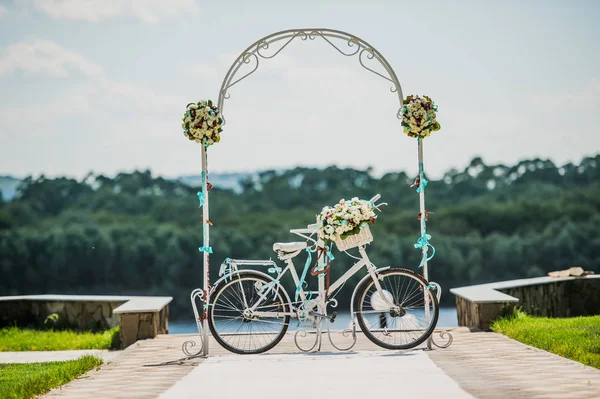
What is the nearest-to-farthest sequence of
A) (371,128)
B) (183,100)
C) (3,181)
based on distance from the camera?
(183,100), (3,181), (371,128)

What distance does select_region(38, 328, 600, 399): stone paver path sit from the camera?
584cm

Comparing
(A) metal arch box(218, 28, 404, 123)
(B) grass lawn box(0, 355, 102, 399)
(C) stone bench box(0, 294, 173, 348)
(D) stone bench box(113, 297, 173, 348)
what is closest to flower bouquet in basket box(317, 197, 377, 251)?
(A) metal arch box(218, 28, 404, 123)

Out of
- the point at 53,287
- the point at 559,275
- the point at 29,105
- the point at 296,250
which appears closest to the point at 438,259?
the point at 53,287

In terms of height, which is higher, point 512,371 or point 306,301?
point 306,301

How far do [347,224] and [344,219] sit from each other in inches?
2.0

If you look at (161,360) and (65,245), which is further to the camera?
(65,245)

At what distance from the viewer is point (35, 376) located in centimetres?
679

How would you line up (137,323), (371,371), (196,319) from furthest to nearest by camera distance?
(137,323), (196,319), (371,371)

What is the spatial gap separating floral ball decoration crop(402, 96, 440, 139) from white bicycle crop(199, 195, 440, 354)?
35.3 inches

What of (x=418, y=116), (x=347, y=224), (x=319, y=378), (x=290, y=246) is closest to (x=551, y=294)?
(x=418, y=116)

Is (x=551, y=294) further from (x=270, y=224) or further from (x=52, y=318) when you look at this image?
(x=270, y=224)

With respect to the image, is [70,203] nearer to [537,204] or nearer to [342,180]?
[342,180]

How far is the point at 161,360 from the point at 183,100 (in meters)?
29.6

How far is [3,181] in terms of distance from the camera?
39.2 m
